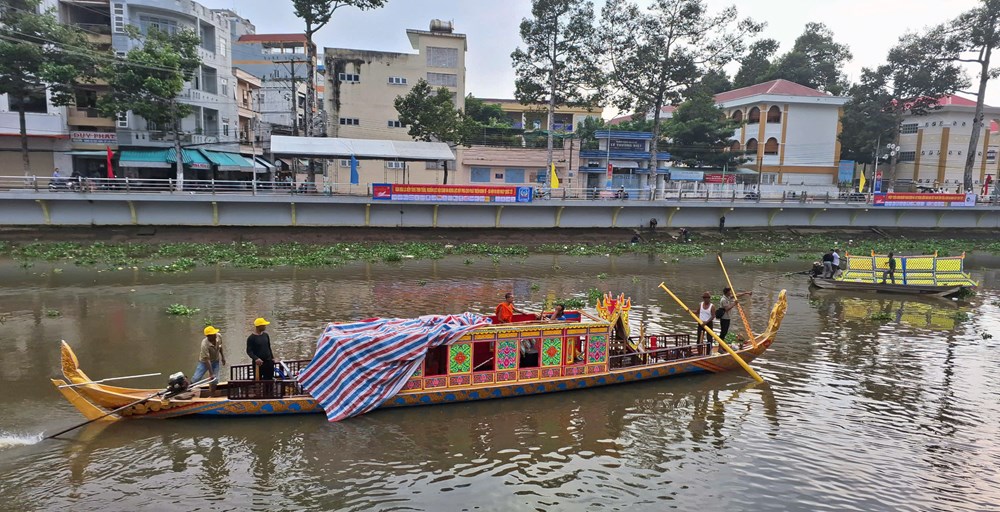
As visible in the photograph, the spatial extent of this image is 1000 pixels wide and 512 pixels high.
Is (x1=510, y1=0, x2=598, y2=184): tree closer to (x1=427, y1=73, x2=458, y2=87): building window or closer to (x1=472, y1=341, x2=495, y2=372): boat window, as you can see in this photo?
(x1=427, y1=73, x2=458, y2=87): building window

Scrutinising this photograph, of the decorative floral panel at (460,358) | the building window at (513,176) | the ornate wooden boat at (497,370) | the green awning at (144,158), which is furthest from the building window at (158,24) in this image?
the decorative floral panel at (460,358)

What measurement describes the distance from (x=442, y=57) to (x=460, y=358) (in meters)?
44.3

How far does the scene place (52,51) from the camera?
34.4 metres

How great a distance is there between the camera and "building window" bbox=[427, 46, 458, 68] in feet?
168

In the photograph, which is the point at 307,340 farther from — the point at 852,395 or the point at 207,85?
the point at 207,85

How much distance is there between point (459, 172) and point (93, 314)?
35875mm

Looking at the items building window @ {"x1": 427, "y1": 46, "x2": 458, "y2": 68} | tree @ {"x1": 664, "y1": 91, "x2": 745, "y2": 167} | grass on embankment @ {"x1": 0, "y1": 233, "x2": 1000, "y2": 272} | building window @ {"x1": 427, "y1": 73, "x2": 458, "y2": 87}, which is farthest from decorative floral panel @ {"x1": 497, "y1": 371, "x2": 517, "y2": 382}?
tree @ {"x1": 664, "y1": 91, "x2": 745, "y2": 167}

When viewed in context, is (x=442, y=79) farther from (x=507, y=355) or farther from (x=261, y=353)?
(x=261, y=353)

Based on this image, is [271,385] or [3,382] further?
[3,382]

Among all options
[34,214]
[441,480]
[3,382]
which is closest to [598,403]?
[441,480]

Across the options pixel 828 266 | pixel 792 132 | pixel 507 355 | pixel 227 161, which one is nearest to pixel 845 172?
pixel 792 132

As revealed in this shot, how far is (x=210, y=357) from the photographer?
11.7m

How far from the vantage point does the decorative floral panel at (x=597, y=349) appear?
1334cm

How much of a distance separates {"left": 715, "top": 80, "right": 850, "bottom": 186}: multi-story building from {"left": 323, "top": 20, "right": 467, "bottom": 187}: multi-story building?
3295cm
